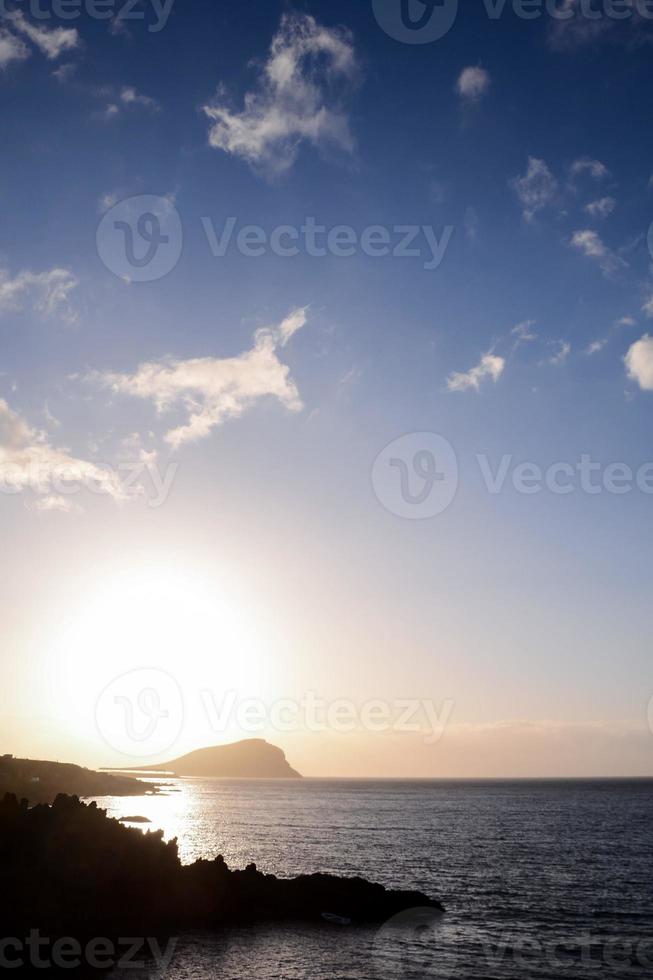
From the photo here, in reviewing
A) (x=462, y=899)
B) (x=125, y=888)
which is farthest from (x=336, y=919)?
(x=462, y=899)

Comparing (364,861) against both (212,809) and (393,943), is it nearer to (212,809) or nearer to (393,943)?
(393,943)

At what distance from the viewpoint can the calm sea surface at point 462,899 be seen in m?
36.4

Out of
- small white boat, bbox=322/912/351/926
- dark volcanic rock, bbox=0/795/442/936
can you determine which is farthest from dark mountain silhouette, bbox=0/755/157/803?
small white boat, bbox=322/912/351/926

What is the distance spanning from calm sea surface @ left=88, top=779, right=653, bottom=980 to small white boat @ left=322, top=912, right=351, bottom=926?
36.5 inches

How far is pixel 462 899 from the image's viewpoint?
54.3m

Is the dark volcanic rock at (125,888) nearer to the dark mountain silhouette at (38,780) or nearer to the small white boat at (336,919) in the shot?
the small white boat at (336,919)

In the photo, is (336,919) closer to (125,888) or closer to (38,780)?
(125,888)

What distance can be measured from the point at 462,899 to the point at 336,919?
14522 millimetres

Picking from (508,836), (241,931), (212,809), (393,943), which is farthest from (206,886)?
(212,809)

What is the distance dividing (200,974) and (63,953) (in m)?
8.08

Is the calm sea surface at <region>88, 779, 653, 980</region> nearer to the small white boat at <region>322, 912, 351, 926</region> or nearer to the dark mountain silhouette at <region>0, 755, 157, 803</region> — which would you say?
the small white boat at <region>322, 912, 351, 926</region>

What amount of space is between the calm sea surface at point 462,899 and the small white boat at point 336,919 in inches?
36.5

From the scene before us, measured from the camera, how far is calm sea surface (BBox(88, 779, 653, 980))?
36.4 m

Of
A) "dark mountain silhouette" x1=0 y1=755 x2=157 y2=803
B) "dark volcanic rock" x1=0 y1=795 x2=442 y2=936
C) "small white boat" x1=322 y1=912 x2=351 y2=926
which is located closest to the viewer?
"dark volcanic rock" x1=0 y1=795 x2=442 y2=936
